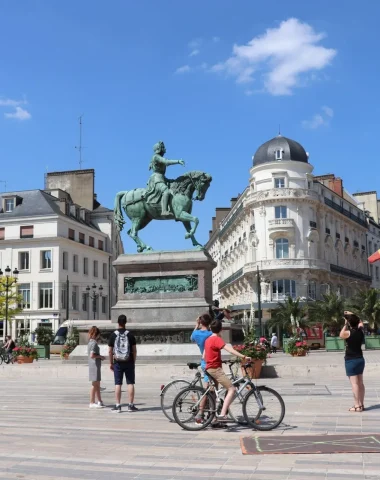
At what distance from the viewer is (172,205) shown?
68.5 ft

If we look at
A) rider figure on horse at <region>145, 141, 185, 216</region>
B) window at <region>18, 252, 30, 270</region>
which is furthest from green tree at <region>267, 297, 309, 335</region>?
window at <region>18, 252, 30, 270</region>

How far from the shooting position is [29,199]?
5975 cm

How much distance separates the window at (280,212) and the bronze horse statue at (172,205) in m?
38.3

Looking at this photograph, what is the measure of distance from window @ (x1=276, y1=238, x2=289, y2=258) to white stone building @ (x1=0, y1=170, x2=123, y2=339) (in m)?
18.6

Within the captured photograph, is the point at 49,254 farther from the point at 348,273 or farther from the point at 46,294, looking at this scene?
the point at 348,273

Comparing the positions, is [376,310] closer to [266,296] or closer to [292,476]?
[266,296]

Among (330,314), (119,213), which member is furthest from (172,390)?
(330,314)

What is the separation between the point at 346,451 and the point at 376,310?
110 feet

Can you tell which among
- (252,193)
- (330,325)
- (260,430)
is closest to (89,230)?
(252,193)

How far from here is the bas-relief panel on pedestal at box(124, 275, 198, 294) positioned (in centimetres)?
2020

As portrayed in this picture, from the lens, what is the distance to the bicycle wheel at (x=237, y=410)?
875 cm

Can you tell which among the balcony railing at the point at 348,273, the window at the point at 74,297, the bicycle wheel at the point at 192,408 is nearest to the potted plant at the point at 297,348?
the bicycle wheel at the point at 192,408

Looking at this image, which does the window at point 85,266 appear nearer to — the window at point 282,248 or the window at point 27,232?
the window at point 27,232

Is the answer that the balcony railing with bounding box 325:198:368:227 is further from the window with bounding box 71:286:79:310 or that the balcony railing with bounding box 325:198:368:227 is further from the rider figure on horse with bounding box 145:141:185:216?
the rider figure on horse with bounding box 145:141:185:216
